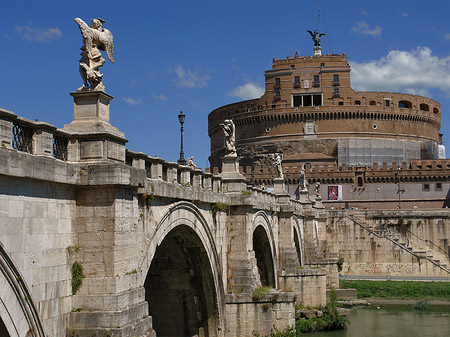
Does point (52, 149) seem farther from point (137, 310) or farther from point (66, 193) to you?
point (137, 310)

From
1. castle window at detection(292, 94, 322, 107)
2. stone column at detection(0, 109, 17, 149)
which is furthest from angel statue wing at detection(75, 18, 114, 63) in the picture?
castle window at detection(292, 94, 322, 107)

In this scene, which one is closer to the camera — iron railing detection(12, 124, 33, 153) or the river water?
iron railing detection(12, 124, 33, 153)

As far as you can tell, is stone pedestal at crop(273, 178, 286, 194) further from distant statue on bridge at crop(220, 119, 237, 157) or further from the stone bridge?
the stone bridge

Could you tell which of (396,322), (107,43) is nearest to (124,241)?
(107,43)

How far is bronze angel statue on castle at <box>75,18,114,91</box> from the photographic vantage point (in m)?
11.0

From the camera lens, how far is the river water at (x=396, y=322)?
105ft

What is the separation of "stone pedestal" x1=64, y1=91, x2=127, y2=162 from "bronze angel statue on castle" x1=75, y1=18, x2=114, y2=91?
214 mm

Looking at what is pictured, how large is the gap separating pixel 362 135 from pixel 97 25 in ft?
237

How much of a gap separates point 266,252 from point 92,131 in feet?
65.3

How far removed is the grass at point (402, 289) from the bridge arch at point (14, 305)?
38.6m

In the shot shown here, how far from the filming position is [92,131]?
1071 cm

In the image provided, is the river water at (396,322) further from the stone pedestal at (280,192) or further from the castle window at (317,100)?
the castle window at (317,100)

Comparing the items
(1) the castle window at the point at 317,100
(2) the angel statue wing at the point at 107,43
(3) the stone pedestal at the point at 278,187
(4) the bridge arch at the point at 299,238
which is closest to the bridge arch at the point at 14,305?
(2) the angel statue wing at the point at 107,43

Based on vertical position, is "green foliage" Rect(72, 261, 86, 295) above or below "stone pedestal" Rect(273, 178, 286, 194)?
below
